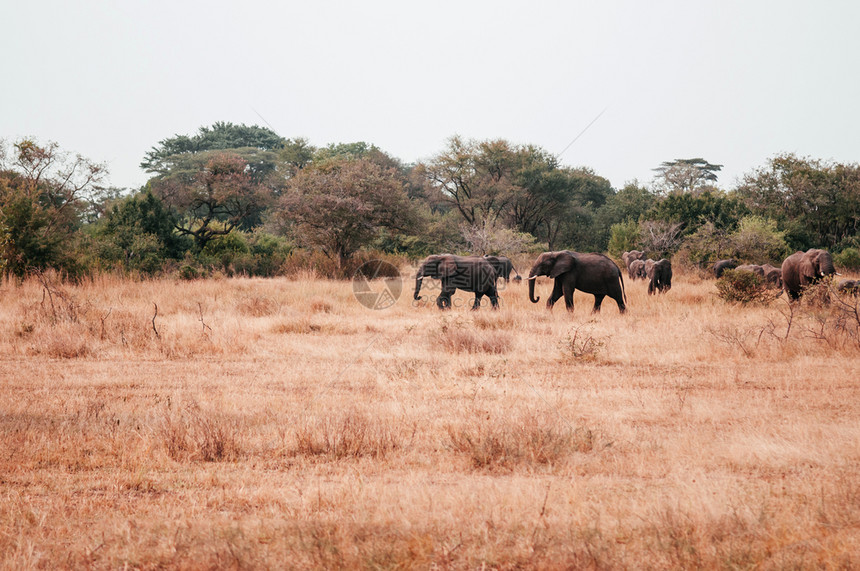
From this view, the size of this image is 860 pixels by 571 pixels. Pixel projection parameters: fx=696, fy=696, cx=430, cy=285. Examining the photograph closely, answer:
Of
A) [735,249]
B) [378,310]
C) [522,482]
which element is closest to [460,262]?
[378,310]

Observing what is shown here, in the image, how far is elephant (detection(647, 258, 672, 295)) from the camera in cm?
2114

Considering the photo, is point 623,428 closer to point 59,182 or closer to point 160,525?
point 160,525

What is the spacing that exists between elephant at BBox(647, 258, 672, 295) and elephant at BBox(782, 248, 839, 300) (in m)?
3.86

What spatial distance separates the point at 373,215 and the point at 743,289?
16530 mm

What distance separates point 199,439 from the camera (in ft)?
19.1

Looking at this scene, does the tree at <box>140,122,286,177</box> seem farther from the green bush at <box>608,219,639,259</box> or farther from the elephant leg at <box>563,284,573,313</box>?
the elephant leg at <box>563,284,573,313</box>

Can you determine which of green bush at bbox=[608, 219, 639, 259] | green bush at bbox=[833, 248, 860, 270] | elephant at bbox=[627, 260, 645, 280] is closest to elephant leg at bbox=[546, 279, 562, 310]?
elephant at bbox=[627, 260, 645, 280]

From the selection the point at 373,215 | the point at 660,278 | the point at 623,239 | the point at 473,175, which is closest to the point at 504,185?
the point at 473,175

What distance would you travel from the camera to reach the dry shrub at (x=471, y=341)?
10984 millimetres

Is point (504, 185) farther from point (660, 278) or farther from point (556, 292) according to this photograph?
point (556, 292)

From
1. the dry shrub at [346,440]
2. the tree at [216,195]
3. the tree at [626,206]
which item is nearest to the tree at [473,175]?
the tree at [626,206]

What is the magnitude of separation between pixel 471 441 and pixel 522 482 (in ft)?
2.47

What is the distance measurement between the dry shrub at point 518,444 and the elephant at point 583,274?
10.6m

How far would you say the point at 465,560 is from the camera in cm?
382
